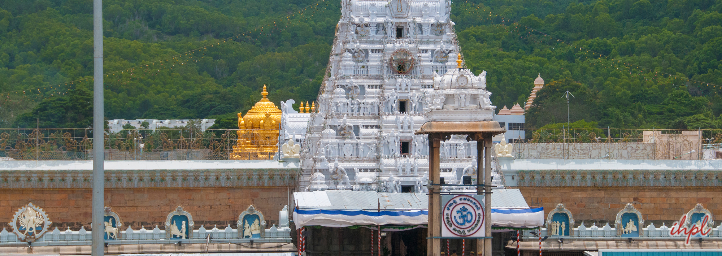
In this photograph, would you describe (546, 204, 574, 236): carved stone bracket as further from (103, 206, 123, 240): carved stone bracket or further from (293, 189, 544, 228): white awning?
(103, 206, 123, 240): carved stone bracket

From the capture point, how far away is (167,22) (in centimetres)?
9669

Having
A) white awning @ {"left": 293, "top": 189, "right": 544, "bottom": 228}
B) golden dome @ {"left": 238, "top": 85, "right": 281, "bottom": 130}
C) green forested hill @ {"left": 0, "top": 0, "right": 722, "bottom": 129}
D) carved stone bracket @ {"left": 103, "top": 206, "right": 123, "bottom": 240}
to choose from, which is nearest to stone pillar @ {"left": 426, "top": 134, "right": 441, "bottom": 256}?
white awning @ {"left": 293, "top": 189, "right": 544, "bottom": 228}

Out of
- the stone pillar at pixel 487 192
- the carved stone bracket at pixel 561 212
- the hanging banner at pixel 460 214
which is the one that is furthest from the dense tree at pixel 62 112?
the stone pillar at pixel 487 192

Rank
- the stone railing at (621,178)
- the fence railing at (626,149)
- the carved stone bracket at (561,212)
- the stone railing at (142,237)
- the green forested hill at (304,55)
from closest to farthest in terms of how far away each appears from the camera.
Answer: the stone railing at (142,237) < the carved stone bracket at (561,212) < the stone railing at (621,178) < the fence railing at (626,149) < the green forested hill at (304,55)

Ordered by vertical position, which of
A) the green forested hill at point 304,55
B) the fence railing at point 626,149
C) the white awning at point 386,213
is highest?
the green forested hill at point 304,55

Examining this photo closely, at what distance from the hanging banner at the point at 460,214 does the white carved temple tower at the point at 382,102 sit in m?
8.96

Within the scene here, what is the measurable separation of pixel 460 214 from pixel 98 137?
28.2 feet

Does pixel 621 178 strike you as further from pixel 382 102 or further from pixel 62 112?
pixel 62 112

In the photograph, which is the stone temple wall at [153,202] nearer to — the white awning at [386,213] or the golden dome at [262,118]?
the white awning at [386,213]

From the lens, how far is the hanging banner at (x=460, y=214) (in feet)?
76.6

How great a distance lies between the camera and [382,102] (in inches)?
1359

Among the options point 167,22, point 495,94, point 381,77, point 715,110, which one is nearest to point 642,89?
point 715,110

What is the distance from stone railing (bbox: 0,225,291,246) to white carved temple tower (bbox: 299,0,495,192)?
409 centimetres

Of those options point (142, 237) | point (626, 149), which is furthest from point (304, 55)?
point (142, 237)
